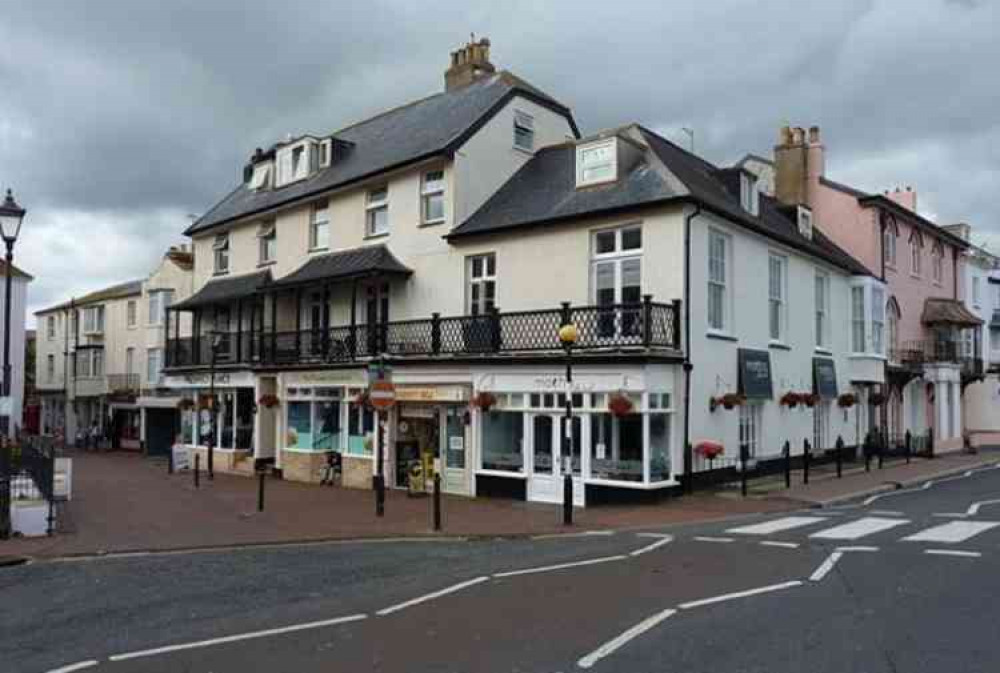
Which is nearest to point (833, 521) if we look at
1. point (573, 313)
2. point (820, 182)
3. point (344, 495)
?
point (573, 313)

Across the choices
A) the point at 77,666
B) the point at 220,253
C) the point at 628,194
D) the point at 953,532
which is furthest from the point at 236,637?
the point at 220,253

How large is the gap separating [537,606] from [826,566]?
4005 millimetres

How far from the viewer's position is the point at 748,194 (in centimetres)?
2322

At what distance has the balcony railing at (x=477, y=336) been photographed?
60.4 feet

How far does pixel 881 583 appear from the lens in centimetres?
925

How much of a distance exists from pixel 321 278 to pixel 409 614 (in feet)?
57.2

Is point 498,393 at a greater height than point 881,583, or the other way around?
point 498,393

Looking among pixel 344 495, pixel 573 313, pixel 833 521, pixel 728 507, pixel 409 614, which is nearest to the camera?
pixel 409 614

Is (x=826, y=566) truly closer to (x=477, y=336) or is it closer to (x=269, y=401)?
(x=477, y=336)

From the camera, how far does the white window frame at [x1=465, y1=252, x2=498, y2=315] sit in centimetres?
2256

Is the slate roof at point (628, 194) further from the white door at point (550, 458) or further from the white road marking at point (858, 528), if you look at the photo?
the white road marking at point (858, 528)

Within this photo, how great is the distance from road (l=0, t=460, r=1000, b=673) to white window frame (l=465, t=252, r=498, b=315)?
9.91 metres

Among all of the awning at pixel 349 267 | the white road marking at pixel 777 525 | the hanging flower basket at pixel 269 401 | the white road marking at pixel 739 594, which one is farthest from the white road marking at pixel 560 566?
the hanging flower basket at pixel 269 401

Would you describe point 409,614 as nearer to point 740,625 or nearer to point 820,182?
point 740,625
